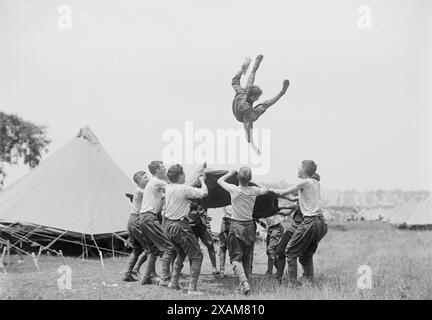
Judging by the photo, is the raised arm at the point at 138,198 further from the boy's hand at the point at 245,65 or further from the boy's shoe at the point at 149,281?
the boy's hand at the point at 245,65

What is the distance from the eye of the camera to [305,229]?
637 cm

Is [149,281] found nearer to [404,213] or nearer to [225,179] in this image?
[225,179]

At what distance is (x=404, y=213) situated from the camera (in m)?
27.5

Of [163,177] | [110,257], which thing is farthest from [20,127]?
[163,177]

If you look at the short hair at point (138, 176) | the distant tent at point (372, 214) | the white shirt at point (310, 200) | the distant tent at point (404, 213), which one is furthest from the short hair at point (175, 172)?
the distant tent at point (372, 214)

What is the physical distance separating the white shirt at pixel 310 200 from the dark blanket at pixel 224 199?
462mm

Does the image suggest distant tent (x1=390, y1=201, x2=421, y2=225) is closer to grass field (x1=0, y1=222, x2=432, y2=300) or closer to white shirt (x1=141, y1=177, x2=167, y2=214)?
grass field (x1=0, y1=222, x2=432, y2=300)

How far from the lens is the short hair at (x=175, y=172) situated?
20.6 ft

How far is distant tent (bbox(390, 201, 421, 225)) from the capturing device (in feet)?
86.5

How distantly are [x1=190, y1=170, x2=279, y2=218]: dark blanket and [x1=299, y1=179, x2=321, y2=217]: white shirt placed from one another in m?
0.46

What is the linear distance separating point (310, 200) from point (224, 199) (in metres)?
1.63

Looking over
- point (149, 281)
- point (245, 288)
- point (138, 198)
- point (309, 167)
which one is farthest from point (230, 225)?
point (138, 198)

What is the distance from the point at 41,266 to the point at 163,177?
10.8 feet
